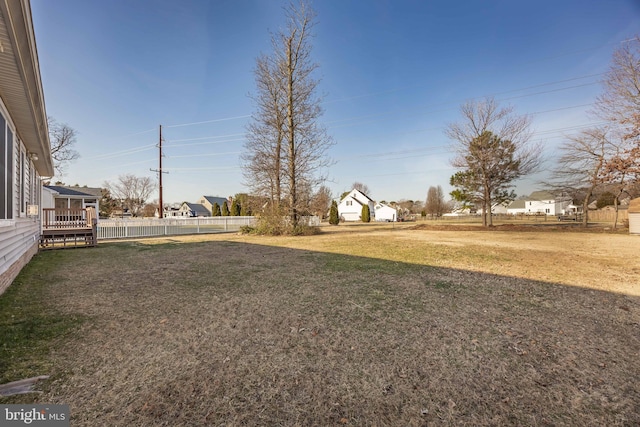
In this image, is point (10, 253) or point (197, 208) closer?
point (10, 253)

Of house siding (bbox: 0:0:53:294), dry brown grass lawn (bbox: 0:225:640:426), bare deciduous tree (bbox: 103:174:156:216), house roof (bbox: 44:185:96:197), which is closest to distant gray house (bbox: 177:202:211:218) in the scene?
bare deciduous tree (bbox: 103:174:156:216)

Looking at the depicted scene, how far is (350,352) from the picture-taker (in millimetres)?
2445

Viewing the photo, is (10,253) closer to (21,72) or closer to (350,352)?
(21,72)

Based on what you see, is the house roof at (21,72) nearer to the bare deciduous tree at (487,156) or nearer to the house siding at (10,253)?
the house siding at (10,253)

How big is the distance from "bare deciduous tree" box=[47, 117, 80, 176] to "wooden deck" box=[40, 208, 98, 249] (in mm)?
17951

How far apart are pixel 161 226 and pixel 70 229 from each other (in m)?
6.75

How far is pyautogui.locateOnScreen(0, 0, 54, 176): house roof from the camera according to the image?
2832mm

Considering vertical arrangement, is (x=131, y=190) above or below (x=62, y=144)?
below

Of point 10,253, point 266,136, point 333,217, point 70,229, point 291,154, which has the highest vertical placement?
point 266,136

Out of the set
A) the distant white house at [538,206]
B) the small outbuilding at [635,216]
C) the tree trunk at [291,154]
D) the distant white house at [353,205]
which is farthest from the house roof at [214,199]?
the distant white house at [538,206]

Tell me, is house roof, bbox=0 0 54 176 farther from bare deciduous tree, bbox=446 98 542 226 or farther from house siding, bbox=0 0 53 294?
bare deciduous tree, bbox=446 98 542 226

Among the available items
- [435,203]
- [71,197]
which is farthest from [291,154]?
[435,203]
